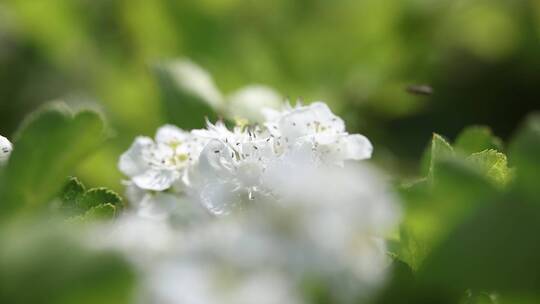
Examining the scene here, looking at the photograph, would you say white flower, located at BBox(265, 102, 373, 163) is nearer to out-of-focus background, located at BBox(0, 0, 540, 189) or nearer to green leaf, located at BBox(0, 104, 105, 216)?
green leaf, located at BBox(0, 104, 105, 216)

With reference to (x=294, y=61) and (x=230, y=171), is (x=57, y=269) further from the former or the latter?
(x=294, y=61)

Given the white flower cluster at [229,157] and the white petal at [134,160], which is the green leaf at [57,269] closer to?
the white flower cluster at [229,157]

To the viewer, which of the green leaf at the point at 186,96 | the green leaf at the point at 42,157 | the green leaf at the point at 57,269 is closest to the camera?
the green leaf at the point at 57,269

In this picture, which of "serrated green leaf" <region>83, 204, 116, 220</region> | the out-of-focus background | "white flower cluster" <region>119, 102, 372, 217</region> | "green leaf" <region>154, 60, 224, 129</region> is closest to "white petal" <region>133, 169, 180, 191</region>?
"white flower cluster" <region>119, 102, 372, 217</region>

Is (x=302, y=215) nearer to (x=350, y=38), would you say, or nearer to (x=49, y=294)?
(x=49, y=294)

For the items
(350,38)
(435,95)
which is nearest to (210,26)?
(350,38)

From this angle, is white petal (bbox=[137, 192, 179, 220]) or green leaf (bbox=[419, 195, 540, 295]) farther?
white petal (bbox=[137, 192, 179, 220])

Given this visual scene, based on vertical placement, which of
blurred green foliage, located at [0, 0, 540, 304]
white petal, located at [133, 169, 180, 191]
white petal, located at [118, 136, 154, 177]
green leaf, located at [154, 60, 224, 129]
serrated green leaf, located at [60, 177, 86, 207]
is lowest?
serrated green leaf, located at [60, 177, 86, 207]

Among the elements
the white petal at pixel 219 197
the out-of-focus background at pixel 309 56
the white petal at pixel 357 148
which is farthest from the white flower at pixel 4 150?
the out-of-focus background at pixel 309 56
